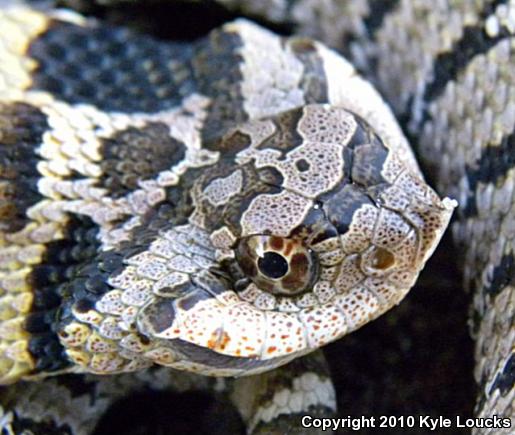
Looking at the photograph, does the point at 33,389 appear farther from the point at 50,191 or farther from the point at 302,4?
the point at 302,4

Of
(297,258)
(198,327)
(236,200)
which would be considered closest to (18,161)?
(236,200)

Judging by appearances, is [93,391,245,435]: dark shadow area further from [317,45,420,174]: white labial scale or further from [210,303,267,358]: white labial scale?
[317,45,420,174]: white labial scale

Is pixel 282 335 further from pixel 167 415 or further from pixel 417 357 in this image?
pixel 417 357

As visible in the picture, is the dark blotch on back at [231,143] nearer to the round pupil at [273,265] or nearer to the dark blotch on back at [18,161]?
the round pupil at [273,265]

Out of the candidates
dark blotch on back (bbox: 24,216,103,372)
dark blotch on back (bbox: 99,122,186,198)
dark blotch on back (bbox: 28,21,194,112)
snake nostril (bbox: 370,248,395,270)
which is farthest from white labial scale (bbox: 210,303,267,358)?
dark blotch on back (bbox: 28,21,194,112)

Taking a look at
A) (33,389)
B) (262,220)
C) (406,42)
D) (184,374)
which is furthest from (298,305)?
(406,42)
